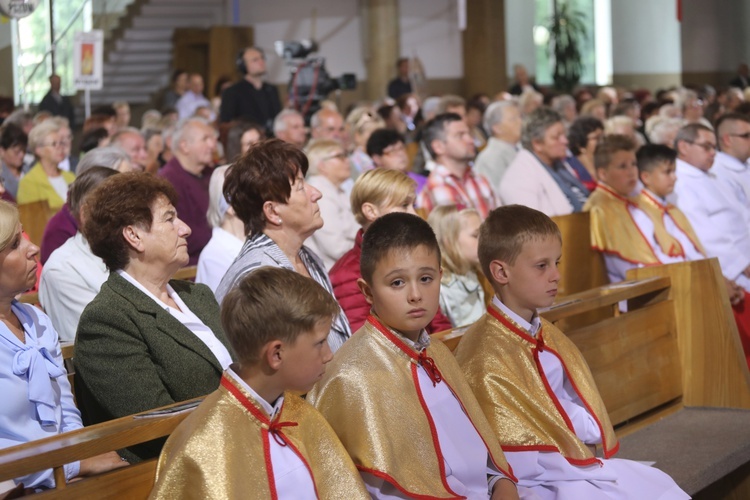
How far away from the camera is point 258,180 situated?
11.3ft

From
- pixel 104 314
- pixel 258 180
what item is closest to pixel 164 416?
pixel 104 314

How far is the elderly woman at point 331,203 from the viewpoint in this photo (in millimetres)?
6402

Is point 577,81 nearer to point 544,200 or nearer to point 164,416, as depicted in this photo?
point 544,200

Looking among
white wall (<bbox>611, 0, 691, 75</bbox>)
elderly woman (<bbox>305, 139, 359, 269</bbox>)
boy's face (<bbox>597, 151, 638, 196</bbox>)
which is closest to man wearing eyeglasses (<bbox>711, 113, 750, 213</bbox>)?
boy's face (<bbox>597, 151, 638, 196</bbox>)

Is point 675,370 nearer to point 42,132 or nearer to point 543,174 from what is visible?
point 543,174

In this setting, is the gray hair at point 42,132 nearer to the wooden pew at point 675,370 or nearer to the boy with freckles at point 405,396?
the wooden pew at point 675,370

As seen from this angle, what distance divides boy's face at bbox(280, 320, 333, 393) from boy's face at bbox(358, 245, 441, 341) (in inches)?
15.1

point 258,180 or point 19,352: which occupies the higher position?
point 258,180

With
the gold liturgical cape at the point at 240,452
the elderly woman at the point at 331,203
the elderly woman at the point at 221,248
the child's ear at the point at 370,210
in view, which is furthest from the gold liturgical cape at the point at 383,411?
the elderly woman at the point at 331,203

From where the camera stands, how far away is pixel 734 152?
7.46m

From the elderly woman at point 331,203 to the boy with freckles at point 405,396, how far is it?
11.4ft

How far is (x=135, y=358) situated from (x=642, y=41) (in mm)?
21841

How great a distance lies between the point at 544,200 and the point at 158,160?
4.10m

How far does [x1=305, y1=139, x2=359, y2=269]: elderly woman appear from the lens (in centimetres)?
640
